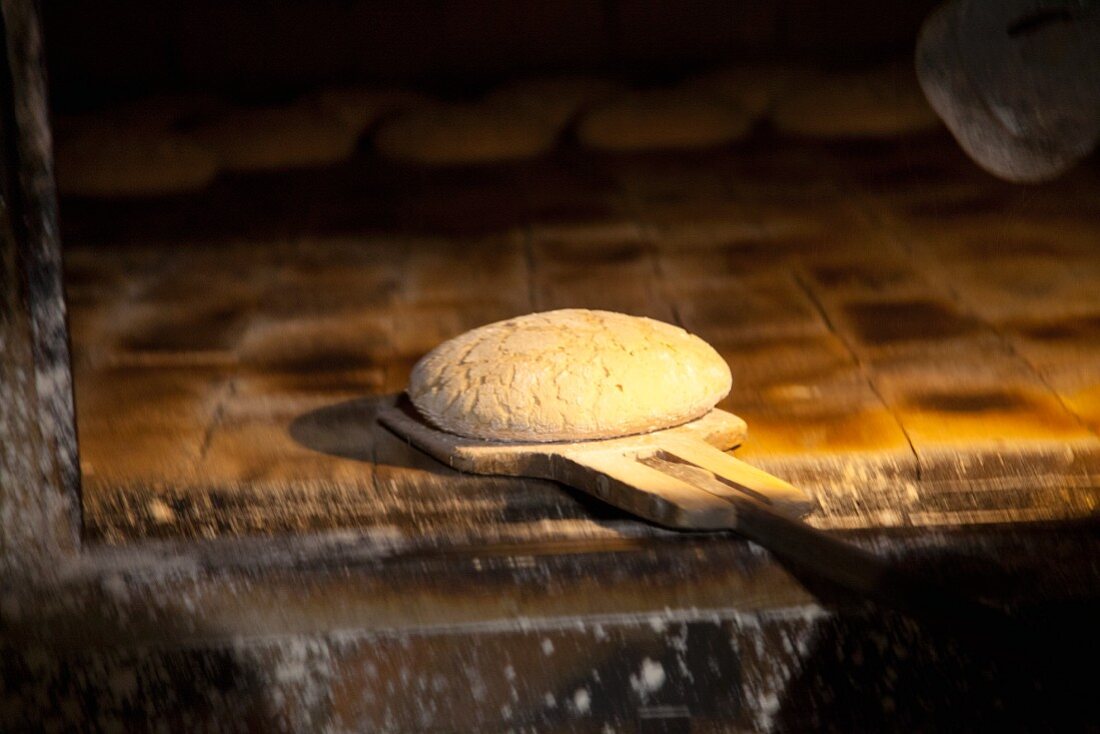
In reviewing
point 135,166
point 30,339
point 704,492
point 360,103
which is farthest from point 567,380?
point 360,103

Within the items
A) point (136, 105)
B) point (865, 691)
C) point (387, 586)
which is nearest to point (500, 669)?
point (387, 586)

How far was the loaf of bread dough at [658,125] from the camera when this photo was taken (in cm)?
466

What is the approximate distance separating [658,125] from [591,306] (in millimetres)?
1662

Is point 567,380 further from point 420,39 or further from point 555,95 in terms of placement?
point 420,39

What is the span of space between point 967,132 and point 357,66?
3513mm

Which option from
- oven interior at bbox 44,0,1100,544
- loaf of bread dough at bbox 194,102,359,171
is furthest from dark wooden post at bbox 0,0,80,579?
loaf of bread dough at bbox 194,102,359,171

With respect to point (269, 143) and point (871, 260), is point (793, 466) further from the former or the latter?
point (269, 143)

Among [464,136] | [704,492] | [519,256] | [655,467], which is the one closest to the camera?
[704,492]

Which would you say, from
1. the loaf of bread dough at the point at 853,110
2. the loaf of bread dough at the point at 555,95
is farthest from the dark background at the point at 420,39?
the loaf of bread dough at the point at 853,110

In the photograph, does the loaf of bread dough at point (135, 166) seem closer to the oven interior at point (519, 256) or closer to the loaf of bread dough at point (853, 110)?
the oven interior at point (519, 256)

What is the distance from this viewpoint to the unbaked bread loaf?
2230mm

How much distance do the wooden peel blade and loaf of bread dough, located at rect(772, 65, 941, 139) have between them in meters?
2.59

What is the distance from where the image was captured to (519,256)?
142 inches

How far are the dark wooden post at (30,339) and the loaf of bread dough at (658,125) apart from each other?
3.00 meters
